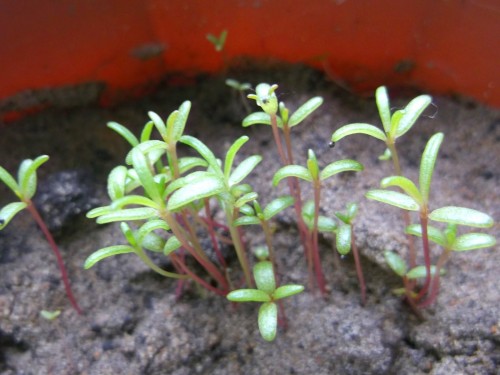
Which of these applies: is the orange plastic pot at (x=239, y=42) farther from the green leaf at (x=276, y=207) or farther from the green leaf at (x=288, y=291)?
the green leaf at (x=288, y=291)

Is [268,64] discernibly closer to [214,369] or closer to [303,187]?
[303,187]

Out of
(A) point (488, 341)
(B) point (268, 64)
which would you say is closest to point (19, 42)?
(B) point (268, 64)

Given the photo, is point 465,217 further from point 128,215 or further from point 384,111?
point 128,215

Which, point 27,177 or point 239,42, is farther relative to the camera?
point 239,42

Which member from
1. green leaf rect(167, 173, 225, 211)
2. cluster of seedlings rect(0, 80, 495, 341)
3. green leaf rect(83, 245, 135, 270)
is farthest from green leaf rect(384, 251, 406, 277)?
green leaf rect(83, 245, 135, 270)

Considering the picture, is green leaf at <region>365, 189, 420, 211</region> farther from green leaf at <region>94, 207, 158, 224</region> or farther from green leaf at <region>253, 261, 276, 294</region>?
green leaf at <region>94, 207, 158, 224</region>

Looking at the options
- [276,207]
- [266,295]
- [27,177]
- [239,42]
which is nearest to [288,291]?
[266,295]
